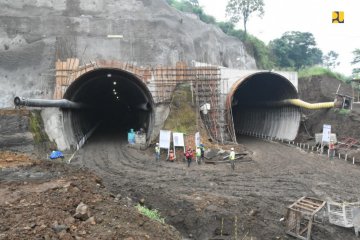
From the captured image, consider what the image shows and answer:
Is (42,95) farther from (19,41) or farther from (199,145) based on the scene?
(199,145)

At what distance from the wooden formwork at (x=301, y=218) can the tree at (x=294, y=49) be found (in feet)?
165

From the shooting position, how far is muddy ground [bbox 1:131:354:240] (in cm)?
1170

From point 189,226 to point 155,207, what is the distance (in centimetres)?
187

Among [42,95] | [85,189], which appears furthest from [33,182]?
[42,95]

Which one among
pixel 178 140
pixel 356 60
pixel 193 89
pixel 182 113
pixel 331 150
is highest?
pixel 356 60

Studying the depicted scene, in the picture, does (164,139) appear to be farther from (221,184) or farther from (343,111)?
(343,111)

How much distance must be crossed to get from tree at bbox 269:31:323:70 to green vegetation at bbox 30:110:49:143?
1749 inches

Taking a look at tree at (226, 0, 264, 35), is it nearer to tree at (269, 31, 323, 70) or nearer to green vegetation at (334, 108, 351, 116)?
tree at (269, 31, 323, 70)

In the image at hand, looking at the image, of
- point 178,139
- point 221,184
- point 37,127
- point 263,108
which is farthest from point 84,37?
point 221,184

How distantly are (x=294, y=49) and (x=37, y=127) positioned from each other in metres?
48.1

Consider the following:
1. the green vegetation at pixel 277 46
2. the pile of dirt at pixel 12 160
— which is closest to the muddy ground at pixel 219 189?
the pile of dirt at pixel 12 160

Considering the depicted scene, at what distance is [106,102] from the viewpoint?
4803cm

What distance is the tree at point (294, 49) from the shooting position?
196 feet

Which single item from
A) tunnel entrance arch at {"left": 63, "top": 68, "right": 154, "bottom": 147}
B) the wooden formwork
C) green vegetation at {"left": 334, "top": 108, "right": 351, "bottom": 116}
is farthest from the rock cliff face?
the wooden formwork
